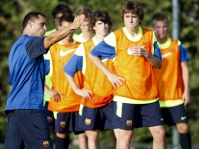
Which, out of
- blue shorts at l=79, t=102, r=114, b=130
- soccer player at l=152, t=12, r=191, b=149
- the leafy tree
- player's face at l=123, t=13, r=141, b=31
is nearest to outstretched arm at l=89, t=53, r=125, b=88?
player's face at l=123, t=13, r=141, b=31

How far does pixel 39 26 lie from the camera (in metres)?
8.11

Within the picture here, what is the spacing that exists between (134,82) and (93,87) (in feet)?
3.57

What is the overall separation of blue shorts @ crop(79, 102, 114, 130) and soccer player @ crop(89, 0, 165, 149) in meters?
0.75

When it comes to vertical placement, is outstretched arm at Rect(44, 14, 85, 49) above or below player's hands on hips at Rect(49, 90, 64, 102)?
above

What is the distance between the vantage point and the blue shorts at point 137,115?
8820 mm

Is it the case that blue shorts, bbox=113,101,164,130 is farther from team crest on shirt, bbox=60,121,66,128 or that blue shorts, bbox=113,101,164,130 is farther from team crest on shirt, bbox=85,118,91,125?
team crest on shirt, bbox=60,121,66,128

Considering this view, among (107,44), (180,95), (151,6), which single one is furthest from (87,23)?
(151,6)

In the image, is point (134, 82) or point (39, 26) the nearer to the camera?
point (39, 26)

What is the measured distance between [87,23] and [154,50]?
1340 millimetres

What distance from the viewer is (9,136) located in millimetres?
8141

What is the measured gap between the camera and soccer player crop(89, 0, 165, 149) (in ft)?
28.9

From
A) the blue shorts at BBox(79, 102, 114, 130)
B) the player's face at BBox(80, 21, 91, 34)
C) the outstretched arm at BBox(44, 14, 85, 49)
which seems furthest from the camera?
the player's face at BBox(80, 21, 91, 34)

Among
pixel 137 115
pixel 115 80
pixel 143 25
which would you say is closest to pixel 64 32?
pixel 115 80

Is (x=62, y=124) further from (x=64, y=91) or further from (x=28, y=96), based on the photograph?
(x=28, y=96)
